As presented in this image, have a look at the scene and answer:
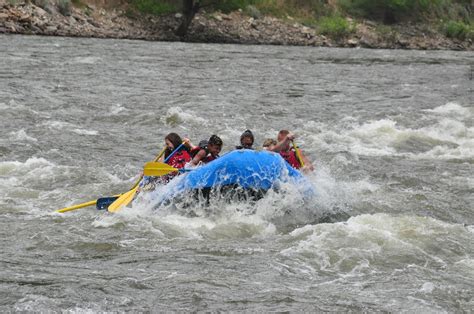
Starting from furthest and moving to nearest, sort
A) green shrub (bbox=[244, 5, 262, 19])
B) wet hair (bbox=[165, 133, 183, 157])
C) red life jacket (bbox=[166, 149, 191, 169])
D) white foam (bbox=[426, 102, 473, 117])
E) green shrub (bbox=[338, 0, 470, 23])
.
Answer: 1. green shrub (bbox=[338, 0, 470, 23])
2. green shrub (bbox=[244, 5, 262, 19])
3. white foam (bbox=[426, 102, 473, 117])
4. wet hair (bbox=[165, 133, 183, 157])
5. red life jacket (bbox=[166, 149, 191, 169])

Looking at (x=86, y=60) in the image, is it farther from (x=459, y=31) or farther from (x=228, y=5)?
(x=459, y=31)

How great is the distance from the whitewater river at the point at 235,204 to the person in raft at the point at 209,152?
3.04 ft

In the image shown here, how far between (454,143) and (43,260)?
934 cm

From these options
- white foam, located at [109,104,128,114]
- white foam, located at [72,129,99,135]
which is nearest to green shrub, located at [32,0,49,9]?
white foam, located at [109,104,128,114]

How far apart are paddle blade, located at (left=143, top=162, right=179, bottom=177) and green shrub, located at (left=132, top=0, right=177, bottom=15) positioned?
33961 mm

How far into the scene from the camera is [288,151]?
10391 millimetres

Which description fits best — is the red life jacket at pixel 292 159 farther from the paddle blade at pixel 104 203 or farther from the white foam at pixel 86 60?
the white foam at pixel 86 60

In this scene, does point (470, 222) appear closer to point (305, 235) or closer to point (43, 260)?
point (305, 235)

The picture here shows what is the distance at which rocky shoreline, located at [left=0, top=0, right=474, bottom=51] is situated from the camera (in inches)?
1321

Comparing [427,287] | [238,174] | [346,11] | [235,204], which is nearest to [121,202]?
[235,204]

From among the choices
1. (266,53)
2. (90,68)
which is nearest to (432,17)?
(266,53)

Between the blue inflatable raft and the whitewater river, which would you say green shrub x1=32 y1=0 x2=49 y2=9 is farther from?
the blue inflatable raft

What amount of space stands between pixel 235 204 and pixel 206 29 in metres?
32.8

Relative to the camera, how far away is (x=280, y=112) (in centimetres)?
1775
